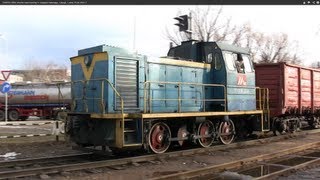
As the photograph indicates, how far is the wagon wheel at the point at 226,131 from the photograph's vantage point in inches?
523

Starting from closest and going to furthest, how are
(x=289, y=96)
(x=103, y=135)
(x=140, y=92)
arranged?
(x=103, y=135) → (x=140, y=92) → (x=289, y=96)

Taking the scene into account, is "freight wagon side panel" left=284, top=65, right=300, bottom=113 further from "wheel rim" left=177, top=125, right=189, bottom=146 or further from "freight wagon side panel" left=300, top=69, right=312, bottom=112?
"wheel rim" left=177, top=125, right=189, bottom=146

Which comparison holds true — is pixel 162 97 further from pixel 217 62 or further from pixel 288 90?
pixel 288 90

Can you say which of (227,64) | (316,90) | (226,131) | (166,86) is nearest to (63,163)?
(166,86)

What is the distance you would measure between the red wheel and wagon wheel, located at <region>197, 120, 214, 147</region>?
4.88ft

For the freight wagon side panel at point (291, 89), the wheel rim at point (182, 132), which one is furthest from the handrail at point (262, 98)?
the wheel rim at point (182, 132)

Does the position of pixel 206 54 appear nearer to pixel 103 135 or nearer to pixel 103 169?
pixel 103 135

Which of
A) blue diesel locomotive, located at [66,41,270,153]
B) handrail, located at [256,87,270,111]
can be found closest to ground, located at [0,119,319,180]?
blue diesel locomotive, located at [66,41,270,153]

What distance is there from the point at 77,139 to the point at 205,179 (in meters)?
4.29

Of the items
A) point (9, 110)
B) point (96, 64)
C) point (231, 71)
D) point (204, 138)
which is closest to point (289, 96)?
point (231, 71)

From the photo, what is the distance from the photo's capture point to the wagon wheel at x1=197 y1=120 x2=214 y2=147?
41.0 ft

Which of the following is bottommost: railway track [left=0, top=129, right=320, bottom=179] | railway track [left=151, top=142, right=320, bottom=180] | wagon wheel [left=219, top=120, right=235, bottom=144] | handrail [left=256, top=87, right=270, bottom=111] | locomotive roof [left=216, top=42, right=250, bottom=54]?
railway track [left=151, top=142, right=320, bottom=180]

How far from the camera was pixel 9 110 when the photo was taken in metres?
34.9

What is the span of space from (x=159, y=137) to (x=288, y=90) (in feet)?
28.9
